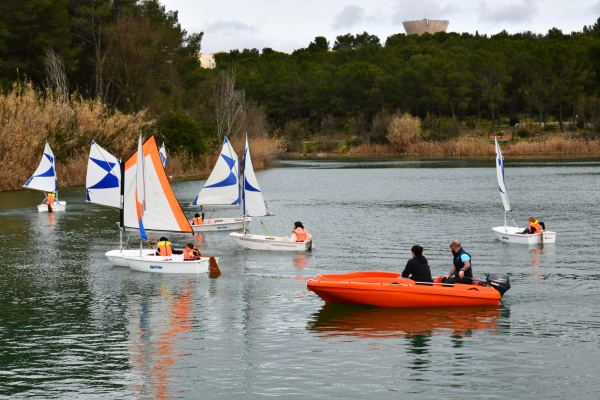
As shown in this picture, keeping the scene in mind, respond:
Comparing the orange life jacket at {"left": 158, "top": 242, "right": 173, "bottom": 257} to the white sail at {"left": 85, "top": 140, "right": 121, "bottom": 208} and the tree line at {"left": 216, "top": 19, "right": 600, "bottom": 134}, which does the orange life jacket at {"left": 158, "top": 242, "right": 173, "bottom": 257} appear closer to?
the white sail at {"left": 85, "top": 140, "right": 121, "bottom": 208}

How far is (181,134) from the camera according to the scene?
238ft

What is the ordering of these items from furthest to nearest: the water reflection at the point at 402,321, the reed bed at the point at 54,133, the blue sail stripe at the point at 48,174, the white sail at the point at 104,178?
1. the reed bed at the point at 54,133
2. the blue sail stripe at the point at 48,174
3. the white sail at the point at 104,178
4. the water reflection at the point at 402,321

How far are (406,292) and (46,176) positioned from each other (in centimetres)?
3345

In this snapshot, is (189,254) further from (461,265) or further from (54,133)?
(54,133)

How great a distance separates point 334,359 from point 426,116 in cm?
12026

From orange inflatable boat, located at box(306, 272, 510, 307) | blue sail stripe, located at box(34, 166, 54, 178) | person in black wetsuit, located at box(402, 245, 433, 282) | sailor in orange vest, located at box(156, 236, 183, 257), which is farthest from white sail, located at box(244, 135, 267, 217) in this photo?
blue sail stripe, located at box(34, 166, 54, 178)

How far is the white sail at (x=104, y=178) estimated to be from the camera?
35281mm

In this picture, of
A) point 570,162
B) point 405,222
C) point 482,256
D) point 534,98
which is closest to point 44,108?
point 405,222

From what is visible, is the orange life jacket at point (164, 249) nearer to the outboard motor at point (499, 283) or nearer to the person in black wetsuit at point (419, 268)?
the person in black wetsuit at point (419, 268)

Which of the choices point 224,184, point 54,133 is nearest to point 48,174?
point 54,133

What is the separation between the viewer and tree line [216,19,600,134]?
114 m

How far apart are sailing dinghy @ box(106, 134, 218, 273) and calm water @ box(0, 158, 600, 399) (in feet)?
1.60

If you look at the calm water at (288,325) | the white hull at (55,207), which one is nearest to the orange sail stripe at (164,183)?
the calm water at (288,325)

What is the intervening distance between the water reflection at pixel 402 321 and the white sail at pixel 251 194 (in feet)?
44.4
